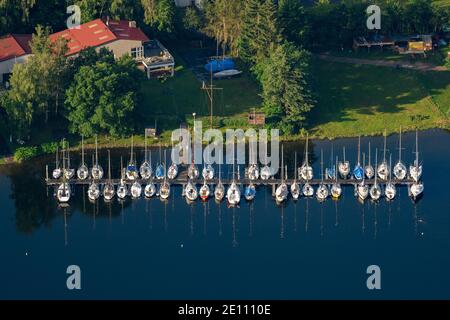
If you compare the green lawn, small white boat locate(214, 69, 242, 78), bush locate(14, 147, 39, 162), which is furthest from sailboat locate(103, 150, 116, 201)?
small white boat locate(214, 69, 242, 78)

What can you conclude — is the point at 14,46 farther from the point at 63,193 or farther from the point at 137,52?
the point at 63,193

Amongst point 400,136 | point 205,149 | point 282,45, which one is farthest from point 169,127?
point 400,136

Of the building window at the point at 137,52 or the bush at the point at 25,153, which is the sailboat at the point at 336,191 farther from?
the building window at the point at 137,52

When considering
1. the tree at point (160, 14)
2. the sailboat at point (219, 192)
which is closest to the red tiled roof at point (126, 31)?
the tree at point (160, 14)

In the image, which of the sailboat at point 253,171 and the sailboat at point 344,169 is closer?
the sailboat at point 253,171

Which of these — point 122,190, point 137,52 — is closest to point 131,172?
point 122,190

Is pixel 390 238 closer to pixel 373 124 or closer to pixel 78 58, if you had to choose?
pixel 373 124
